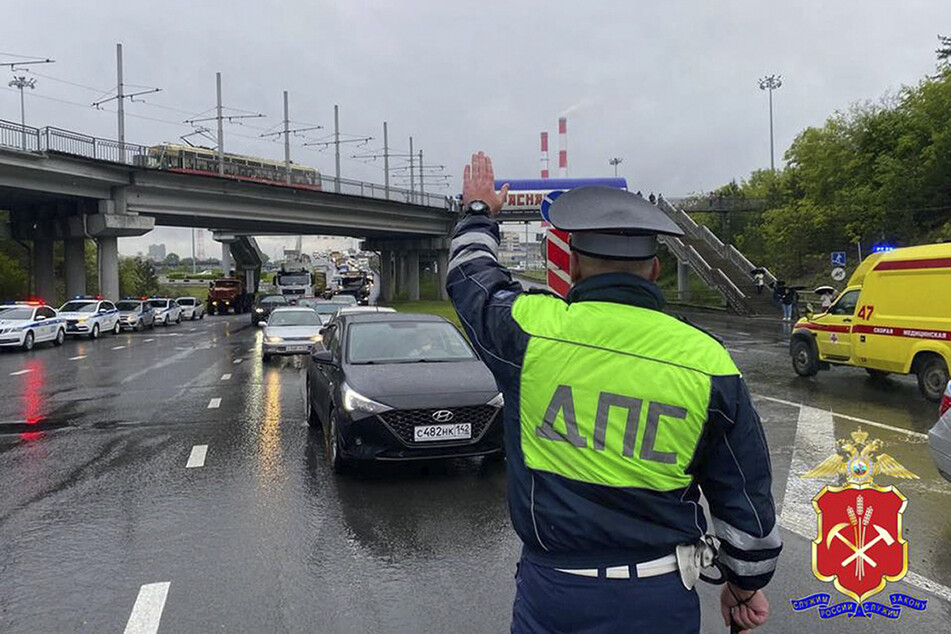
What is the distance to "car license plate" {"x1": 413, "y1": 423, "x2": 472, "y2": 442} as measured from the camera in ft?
22.7

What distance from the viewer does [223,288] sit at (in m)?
58.7

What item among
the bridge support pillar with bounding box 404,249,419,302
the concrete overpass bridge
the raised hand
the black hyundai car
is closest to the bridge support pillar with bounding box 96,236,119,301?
the concrete overpass bridge

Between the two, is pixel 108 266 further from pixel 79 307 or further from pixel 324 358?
pixel 324 358

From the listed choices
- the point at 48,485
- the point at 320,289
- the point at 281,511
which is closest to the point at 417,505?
the point at 281,511

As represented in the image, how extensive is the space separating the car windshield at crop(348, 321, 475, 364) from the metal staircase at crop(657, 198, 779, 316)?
2836 cm

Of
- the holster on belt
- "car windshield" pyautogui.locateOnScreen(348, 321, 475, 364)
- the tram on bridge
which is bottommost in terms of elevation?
the holster on belt

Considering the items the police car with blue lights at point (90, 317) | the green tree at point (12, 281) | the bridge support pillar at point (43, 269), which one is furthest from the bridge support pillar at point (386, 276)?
the police car with blue lights at point (90, 317)

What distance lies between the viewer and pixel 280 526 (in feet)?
19.4

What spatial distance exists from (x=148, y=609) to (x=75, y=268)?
41632 mm

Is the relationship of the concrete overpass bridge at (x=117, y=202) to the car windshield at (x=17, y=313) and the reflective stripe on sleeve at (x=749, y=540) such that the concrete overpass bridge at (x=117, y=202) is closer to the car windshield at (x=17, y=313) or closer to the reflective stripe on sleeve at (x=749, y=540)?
the car windshield at (x=17, y=313)

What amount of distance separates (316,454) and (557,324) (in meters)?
6.80

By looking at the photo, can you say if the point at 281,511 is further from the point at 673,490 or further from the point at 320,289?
the point at 320,289

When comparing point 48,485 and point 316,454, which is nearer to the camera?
point 48,485

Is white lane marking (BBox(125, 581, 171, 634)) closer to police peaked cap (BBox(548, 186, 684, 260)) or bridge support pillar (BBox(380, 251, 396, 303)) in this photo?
police peaked cap (BBox(548, 186, 684, 260))
